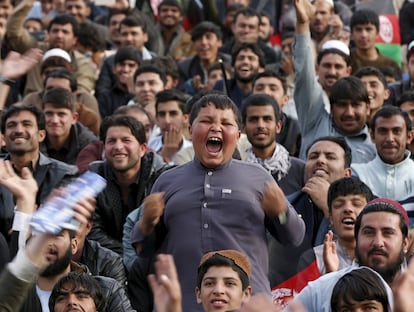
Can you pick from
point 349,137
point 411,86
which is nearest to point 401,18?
point 411,86

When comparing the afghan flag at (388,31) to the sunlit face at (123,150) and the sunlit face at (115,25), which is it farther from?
the sunlit face at (123,150)

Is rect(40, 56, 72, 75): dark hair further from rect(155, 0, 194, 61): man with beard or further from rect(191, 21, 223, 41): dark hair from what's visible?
rect(155, 0, 194, 61): man with beard

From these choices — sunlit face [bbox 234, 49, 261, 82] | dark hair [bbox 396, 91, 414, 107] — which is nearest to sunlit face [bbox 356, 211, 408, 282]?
dark hair [bbox 396, 91, 414, 107]

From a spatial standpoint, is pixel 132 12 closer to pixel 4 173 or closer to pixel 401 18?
pixel 401 18

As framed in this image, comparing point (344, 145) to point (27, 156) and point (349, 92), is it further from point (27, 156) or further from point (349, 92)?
point (27, 156)

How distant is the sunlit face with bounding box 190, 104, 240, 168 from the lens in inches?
321

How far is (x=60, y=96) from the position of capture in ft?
39.0

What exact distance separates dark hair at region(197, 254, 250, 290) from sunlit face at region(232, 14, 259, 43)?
770cm

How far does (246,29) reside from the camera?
15297 millimetres

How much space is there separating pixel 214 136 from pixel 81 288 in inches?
48.1

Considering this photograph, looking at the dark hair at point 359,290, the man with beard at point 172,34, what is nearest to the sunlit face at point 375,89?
the man with beard at point 172,34

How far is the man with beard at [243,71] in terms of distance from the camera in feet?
43.6

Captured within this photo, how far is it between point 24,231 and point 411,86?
21.5 ft

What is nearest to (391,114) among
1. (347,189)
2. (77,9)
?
(347,189)
